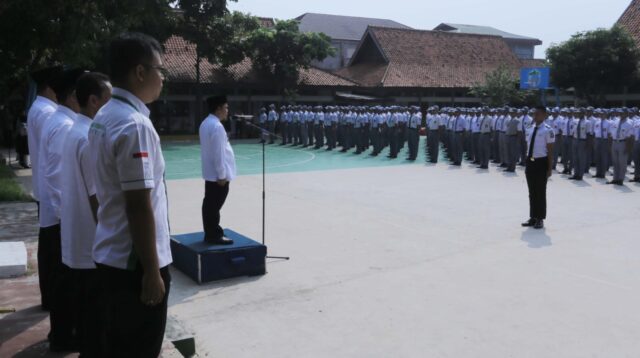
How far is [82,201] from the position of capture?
10.7ft

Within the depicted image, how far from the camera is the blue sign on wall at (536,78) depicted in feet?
92.4

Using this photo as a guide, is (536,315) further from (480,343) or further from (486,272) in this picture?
(486,272)

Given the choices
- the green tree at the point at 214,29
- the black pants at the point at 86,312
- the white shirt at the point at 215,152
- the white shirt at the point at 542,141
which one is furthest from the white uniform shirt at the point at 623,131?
the green tree at the point at 214,29

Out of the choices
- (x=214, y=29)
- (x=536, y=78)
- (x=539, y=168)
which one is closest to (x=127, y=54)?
(x=539, y=168)

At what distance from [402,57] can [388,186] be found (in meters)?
24.1

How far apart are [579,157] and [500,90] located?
19787 millimetres

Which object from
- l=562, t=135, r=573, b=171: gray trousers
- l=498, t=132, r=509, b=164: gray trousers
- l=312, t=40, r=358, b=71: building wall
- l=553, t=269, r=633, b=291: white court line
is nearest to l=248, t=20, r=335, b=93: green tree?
l=312, t=40, r=358, b=71: building wall

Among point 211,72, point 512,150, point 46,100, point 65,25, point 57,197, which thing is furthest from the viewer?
point 211,72

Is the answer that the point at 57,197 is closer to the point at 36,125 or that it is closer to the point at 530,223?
the point at 36,125

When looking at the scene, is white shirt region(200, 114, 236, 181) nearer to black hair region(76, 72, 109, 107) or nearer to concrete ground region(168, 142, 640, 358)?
concrete ground region(168, 142, 640, 358)

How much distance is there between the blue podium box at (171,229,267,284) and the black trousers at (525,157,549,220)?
441 centimetres

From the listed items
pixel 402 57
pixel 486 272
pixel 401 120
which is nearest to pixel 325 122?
pixel 401 120

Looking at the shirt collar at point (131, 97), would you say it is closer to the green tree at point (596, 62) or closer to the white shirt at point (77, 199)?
the white shirt at point (77, 199)

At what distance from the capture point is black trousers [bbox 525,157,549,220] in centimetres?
829
